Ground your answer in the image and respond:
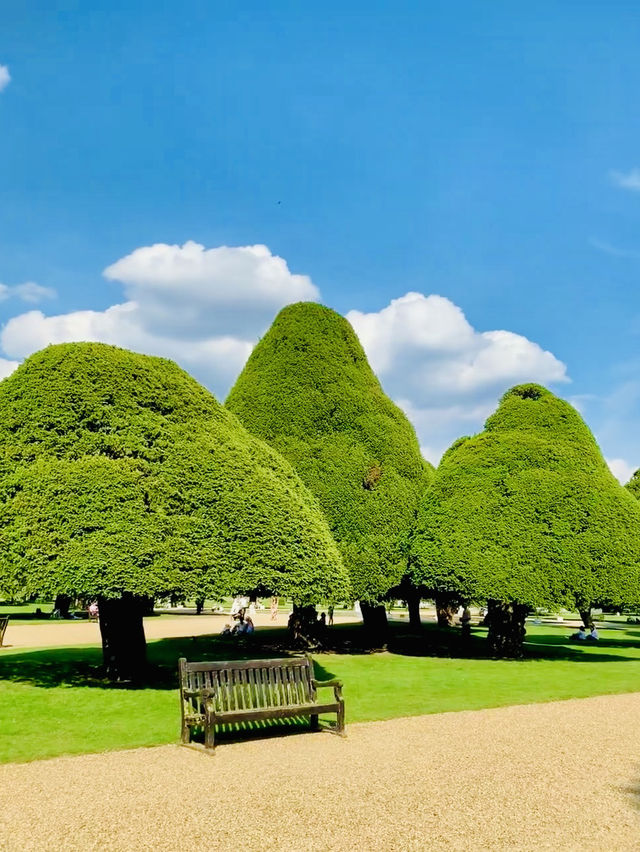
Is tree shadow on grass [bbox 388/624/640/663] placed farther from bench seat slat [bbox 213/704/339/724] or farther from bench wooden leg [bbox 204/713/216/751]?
bench wooden leg [bbox 204/713/216/751]

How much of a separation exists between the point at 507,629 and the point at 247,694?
13.6 meters

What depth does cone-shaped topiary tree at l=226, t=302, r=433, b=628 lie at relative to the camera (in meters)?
21.1

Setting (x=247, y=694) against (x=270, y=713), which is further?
(x=247, y=694)

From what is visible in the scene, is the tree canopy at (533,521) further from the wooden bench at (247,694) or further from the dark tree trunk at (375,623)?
the wooden bench at (247,694)

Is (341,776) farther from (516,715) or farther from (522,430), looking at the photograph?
(522,430)

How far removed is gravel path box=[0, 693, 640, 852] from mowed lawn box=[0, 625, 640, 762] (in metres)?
1.36

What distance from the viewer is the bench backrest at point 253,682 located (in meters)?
9.62

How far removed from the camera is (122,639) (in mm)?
14391

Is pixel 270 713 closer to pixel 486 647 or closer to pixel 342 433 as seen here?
pixel 342 433

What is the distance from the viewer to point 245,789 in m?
7.29

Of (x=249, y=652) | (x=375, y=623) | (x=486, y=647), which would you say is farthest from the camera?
(x=486, y=647)

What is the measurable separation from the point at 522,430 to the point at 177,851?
1855cm

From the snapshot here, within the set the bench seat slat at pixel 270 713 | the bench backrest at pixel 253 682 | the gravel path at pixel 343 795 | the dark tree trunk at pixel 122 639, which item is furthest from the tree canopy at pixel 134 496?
the gravel path at pixel 343 795

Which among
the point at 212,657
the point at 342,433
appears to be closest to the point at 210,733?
the point at 212,657
